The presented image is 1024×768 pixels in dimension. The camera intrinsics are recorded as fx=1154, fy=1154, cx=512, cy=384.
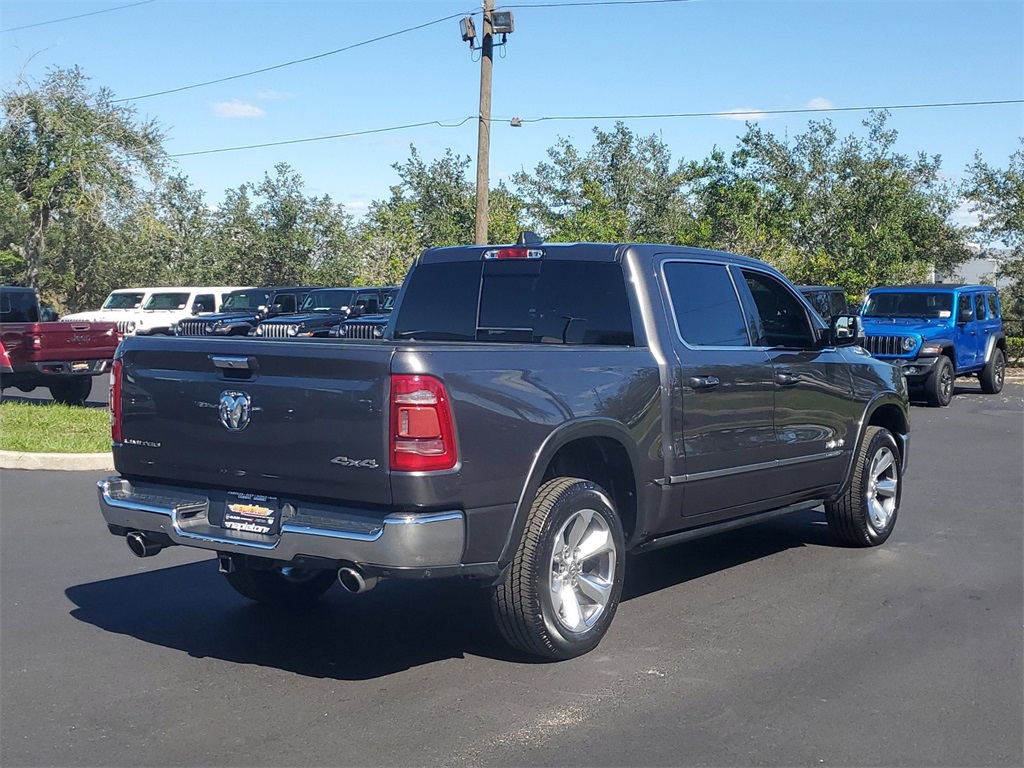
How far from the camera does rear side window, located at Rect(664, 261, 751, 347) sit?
632 cm

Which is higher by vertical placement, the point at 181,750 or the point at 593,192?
the point at 593,192

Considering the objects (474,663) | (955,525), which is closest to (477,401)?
(474,663)

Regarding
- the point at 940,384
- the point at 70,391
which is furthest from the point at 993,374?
the point at 70,391

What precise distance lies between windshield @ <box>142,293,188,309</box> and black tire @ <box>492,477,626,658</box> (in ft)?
91.6

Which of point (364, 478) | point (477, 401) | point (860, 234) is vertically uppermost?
point (860, 234)

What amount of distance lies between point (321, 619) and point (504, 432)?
187cm

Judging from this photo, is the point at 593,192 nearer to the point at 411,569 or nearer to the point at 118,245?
the point at 118,245

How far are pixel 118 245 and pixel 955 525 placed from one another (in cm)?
3717

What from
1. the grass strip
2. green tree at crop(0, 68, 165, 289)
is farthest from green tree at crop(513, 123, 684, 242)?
the grass strip

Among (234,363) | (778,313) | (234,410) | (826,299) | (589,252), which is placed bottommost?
(234,410)

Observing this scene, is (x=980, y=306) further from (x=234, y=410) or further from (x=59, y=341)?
(x=234, y=410)

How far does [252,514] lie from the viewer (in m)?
5.00

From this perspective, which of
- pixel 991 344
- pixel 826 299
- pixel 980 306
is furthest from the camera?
pixel 826 299

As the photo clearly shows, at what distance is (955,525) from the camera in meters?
8.90
